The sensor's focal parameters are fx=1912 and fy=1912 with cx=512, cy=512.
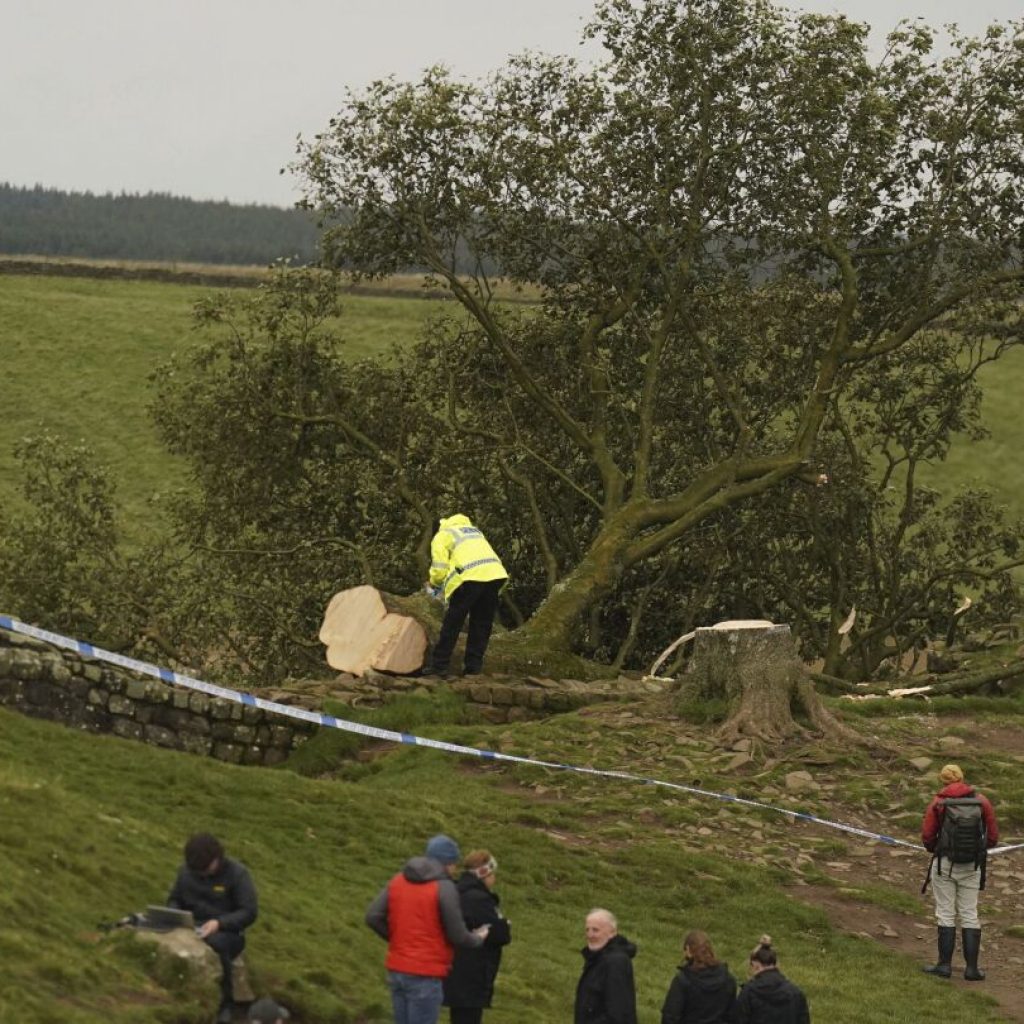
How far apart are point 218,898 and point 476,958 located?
156 cm

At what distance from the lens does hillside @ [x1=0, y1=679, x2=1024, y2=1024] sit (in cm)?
1177

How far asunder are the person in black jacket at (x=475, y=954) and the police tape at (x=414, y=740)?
754cm

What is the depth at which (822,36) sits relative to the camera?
1207 inches

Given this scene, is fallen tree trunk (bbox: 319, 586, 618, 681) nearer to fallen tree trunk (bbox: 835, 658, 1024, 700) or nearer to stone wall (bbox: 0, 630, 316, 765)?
stone wall (bbox: 0, 630, 316, 765)

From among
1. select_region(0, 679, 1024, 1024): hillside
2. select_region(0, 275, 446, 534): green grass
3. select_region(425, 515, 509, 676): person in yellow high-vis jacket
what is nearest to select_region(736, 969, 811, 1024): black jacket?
select_region(0, 679, 1024, 1024): hillside

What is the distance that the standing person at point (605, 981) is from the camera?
1127 centimetres

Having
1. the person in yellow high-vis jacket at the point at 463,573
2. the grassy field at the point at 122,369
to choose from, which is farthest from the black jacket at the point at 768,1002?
the grassy field at the point at 122,369

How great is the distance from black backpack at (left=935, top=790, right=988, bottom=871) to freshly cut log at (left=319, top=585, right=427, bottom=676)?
8908mm

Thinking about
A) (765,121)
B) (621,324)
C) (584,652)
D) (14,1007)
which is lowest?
(584,652)

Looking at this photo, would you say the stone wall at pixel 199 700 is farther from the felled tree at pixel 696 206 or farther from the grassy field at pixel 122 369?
the grassy field at pixel 122 369

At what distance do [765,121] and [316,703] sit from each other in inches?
547

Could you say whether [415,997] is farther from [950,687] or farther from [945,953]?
[950,687]

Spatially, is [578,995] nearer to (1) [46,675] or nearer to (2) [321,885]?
(2) [321,885]

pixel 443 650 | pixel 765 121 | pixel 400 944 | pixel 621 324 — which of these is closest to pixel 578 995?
pixel 400 944
